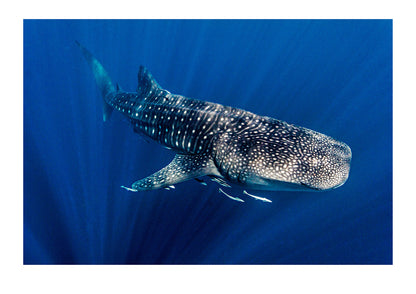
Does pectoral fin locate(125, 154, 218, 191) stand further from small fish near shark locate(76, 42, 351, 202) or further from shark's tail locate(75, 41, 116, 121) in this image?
shark's tail locate(75, 41, 116, 121)

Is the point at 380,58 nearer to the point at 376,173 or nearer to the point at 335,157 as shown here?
the point at 376,173

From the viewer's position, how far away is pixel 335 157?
2.50 metres

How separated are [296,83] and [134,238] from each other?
642 centimetres

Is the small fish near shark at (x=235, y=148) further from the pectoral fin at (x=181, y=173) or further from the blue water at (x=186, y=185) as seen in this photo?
the blue water at (x=186, y=185)

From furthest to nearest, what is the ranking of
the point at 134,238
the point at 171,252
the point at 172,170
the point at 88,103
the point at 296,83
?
the point at 296,83
the point at 88,103
the point at 134,238
the point at 171,252
the point at 172,170

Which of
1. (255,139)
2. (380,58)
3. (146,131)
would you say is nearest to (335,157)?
(255,139)

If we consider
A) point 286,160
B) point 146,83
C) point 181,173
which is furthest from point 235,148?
point 146,83

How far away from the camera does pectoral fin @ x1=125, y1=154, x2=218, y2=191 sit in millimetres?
2990

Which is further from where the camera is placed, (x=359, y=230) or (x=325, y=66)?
(x=325, y=66)

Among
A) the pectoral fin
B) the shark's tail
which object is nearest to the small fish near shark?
the pectoral fin

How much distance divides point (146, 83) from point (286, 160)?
2.92m

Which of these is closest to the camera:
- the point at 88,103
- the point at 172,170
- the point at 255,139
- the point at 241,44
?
the point at 255,139

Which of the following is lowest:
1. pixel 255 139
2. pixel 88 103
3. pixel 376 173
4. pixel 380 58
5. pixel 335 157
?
pixel 376 173

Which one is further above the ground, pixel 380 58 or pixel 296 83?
pixel 380 58
